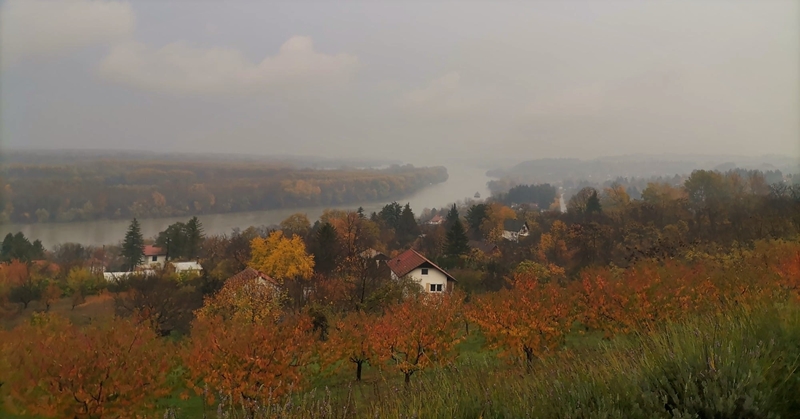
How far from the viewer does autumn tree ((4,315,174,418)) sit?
773 centimetres

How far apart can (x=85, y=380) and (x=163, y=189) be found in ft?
287

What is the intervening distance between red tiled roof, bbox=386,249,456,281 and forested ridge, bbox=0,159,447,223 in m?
53.1

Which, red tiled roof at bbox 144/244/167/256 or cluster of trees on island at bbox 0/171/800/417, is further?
red tiled roof at bbox 144/244/167/256

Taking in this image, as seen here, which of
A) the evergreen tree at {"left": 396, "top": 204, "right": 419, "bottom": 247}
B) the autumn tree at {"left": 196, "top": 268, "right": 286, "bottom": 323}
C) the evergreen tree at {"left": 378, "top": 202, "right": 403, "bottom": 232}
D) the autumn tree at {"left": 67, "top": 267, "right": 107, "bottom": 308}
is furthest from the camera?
the evergreen tree at {"left": 378, "top": 202, "right": 403, "bottom": 232}

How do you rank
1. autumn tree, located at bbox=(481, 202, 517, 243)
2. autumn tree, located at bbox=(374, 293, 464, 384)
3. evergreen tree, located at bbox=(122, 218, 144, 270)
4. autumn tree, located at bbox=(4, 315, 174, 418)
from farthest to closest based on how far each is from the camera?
autumn tree, located at bbox=(481, 202, 517, 243) → evergreen tree, located at bbox=(122, 218, 144, 270) → autumn tree, located at bbox=(374, 293, 464, 384) → autumn tree, located at bbox=(4, 315, 174, 418)

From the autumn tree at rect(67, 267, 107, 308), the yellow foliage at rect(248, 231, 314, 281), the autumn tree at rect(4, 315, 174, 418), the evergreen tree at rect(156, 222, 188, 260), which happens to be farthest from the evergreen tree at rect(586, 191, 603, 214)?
the autumn tree at rect(4, 315, 174, 418)

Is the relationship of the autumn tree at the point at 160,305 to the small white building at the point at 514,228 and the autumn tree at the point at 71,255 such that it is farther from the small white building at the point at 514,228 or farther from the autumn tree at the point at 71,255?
the small white building at the point at 514,228

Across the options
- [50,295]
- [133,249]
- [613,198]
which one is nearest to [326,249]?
[50,295]

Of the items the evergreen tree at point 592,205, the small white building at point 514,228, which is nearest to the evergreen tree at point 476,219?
the small white building at point 514,228

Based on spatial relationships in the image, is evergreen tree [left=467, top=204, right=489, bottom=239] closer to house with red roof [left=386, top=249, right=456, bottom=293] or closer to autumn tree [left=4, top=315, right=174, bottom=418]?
house with red roof [left=386, top=249, right=456, bottom=293]

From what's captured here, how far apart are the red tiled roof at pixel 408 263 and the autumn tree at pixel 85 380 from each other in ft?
79.4

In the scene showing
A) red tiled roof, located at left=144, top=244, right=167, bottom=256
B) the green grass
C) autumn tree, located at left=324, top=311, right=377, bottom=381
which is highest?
the green grass

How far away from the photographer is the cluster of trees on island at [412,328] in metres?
2.89

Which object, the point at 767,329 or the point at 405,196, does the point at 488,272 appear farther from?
the point at 405,196
